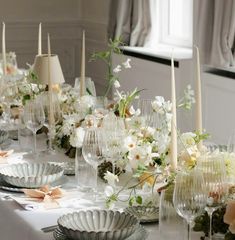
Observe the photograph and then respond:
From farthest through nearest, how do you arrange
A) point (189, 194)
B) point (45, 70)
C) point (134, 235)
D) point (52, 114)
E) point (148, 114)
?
point (45, 70) < point (52, 114) < point (148, 114) < point (134, 235) < point (189, 194)

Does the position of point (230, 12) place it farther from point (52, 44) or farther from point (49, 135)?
point (52, 44)

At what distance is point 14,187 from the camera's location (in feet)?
7.29

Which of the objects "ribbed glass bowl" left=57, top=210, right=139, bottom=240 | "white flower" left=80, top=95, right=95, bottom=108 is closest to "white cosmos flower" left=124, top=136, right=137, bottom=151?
"ribbed glass bowl" left=57, top=210, right=139, bottom=240

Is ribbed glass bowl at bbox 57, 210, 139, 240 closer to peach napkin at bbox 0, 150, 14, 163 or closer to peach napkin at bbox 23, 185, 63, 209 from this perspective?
peach napkin at bbox 23, 185, 63, 209

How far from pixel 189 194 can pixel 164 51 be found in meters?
4.28

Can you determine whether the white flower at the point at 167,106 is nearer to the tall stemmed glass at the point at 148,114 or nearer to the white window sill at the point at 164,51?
the tall stemmed glass at the point at 148,114

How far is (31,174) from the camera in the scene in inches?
91.9

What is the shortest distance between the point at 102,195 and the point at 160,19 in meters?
4.04

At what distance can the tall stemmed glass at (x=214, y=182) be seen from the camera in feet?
5.33

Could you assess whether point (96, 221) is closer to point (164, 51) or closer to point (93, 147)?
point (93, 147)

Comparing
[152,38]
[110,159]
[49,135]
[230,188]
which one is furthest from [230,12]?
[230,188]

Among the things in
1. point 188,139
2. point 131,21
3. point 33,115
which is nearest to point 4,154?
point 33,115

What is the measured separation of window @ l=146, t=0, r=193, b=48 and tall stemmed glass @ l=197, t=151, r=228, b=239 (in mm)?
4222

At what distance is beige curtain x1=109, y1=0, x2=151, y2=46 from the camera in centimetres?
586
